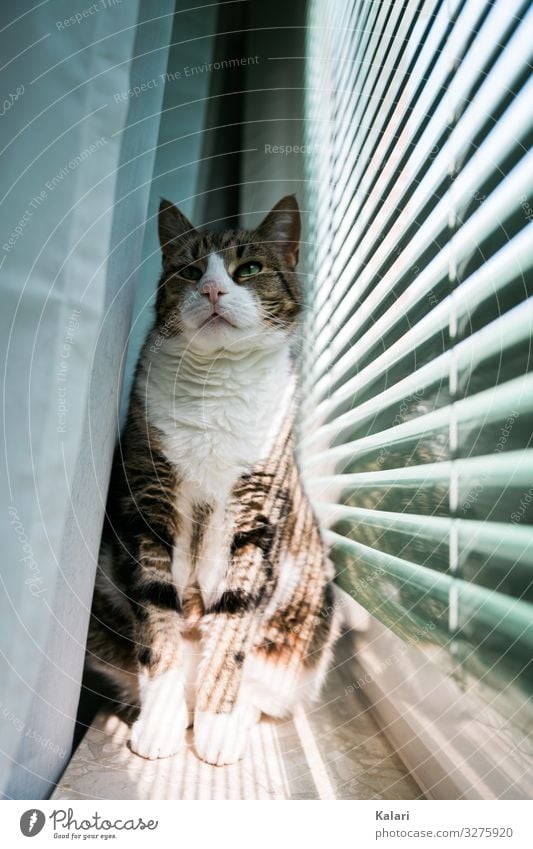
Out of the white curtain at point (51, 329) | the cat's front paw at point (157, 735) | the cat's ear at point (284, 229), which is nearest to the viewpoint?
the white curtain at point (51, 329)

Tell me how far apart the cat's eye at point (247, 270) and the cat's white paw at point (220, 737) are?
0.71 meters

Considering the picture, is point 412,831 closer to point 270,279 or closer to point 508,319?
point 508,319

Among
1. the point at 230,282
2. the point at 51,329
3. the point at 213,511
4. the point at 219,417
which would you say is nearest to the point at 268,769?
the point at 213,511

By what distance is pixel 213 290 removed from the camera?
0.91 meters

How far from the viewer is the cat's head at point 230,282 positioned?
0.93 metres

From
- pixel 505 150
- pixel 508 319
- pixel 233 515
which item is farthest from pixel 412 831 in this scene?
pixel 505 150

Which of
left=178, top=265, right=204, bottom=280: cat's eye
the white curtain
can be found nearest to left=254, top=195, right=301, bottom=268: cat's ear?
left=178, top=265, right=204, bottom=280: cat's eye

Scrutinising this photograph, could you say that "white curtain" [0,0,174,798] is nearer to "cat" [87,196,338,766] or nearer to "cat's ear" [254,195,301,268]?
"cat" [87,196,338,766]

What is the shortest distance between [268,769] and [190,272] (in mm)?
804

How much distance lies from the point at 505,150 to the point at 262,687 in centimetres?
87

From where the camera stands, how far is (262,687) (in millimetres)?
906

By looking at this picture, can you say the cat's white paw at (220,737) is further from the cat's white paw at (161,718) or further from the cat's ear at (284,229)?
the cat's ear at (284,229)

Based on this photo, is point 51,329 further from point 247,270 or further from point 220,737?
point 220,737

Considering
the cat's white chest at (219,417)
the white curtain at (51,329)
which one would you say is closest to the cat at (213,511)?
the cat's white chest at (219,417)
